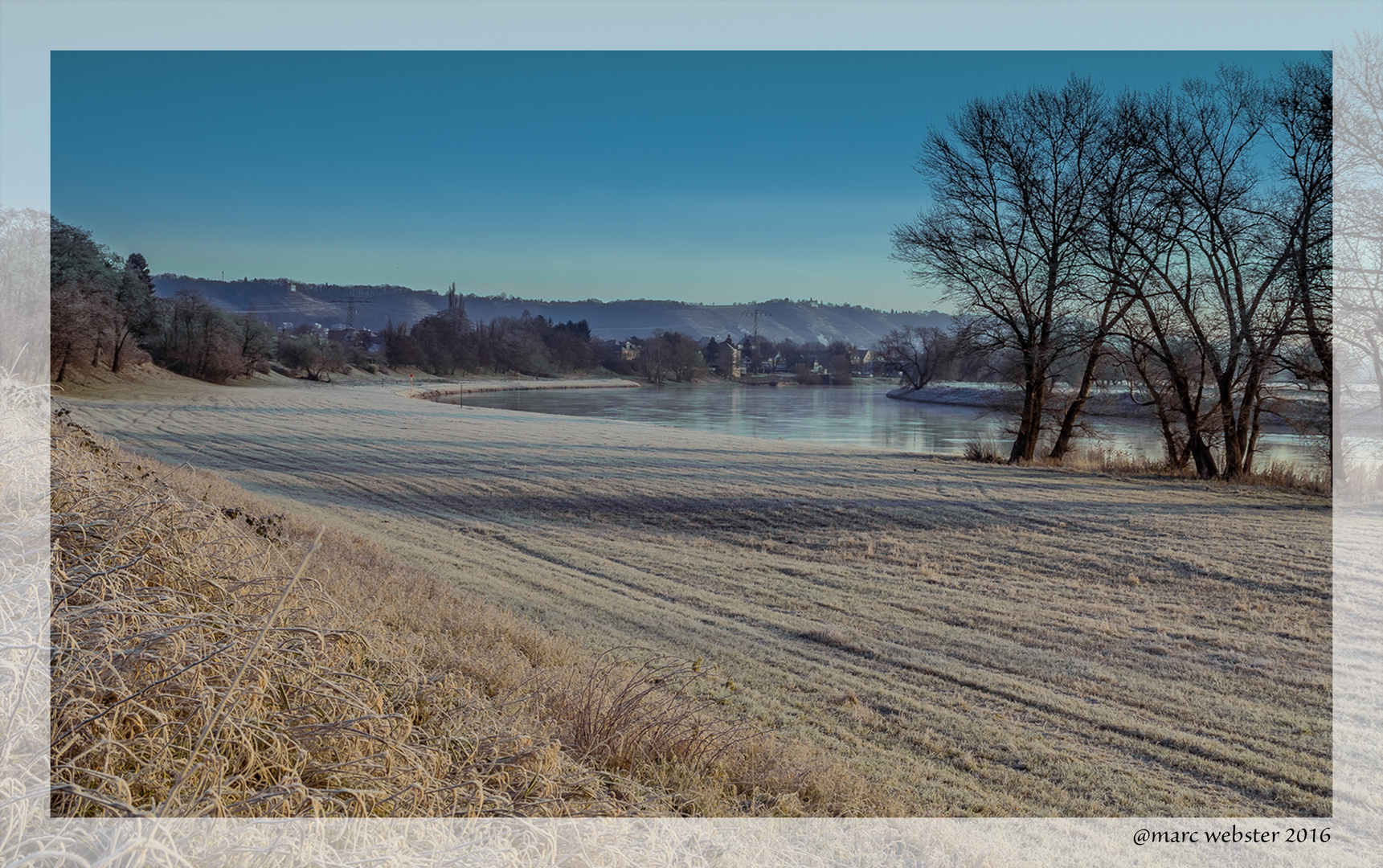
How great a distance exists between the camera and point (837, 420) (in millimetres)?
45062

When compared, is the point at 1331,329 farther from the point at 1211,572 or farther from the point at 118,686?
Result: the point at 118,686

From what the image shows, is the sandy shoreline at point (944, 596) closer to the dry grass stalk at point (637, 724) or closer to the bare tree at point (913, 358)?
the dry grass stalk at point (637, 724)

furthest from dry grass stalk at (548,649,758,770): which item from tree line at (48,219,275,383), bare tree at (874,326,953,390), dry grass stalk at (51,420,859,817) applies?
bare tree at (874,326,953,390)

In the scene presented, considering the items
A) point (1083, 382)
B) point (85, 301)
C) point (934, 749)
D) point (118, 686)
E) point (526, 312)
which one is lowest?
point (934, 749)

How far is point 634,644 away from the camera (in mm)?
7469

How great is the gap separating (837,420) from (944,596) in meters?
35.8

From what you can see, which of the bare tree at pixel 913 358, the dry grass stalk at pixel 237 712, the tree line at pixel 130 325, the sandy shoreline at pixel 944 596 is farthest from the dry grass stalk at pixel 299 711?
the bare tree at pixel 913 358

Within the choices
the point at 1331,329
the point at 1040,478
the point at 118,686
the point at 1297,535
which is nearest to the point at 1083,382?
the point at 1040,478

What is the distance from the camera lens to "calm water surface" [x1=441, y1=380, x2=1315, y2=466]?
1209 inches

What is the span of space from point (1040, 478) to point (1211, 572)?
372 inches

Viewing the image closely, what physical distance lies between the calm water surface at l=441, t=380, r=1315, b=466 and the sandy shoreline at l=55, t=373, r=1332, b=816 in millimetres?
10704

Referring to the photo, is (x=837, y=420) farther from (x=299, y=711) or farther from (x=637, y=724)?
(x=299, y=711)

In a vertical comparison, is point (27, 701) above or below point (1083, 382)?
below

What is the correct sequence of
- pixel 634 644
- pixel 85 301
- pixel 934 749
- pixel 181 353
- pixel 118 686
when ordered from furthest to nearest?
pixel 181 353 → pixel 85 301 → pixel 634 644 → pixel 934 749 → pixel 118 686
